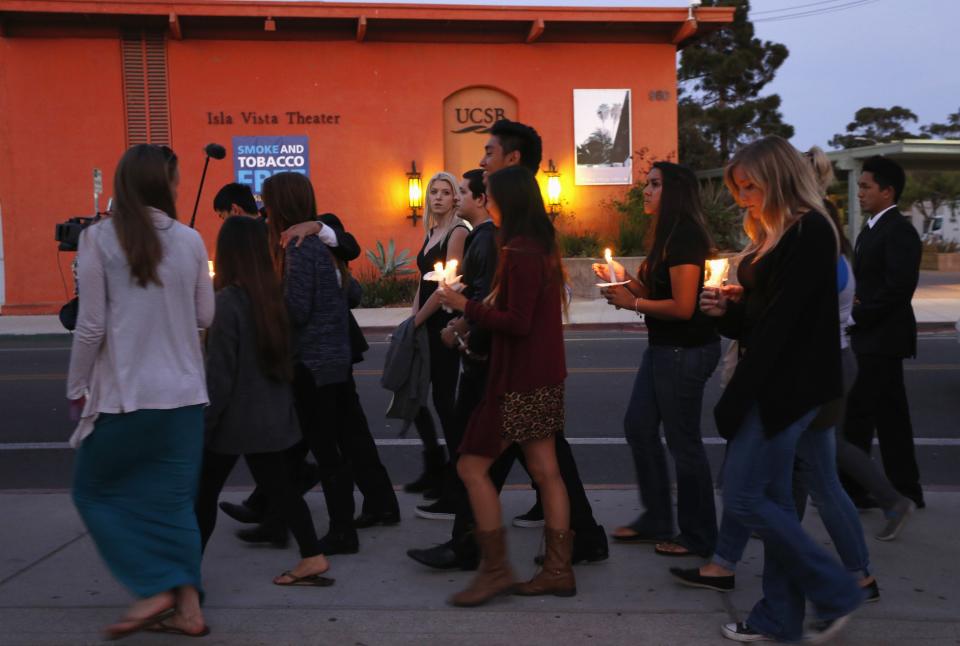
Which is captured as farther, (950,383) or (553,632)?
(950,383)

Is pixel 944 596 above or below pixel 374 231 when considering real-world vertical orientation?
below

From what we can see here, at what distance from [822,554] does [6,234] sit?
20.1 meters

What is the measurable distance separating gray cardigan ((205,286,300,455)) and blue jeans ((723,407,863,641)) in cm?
181

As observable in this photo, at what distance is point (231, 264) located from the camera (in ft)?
12.8

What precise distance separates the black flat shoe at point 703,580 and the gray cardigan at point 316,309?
5.73ft

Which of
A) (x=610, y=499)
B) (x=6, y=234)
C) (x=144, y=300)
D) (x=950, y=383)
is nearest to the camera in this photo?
(x=144, y=300)

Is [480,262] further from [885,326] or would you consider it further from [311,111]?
[311,111]

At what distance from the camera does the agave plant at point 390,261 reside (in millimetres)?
20328

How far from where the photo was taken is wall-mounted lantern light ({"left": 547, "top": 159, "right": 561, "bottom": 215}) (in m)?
21.2

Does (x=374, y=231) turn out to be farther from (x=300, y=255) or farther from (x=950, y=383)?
(x=300, y=255)

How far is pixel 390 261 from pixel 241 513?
1565 centimetres

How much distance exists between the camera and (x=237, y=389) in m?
3.88

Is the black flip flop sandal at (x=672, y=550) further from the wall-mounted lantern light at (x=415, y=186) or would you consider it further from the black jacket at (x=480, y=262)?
the wall-mounted lantern light at (x=415, y=186)

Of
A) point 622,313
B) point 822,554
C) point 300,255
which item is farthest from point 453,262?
point 622,313
